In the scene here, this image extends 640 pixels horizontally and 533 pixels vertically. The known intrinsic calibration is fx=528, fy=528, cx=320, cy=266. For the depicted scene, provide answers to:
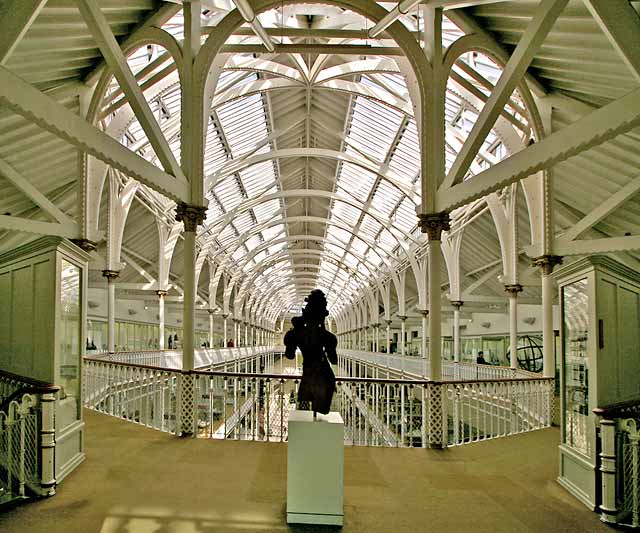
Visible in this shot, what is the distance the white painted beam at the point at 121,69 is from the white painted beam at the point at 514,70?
4781 millimetres

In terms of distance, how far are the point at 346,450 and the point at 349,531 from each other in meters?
3.07

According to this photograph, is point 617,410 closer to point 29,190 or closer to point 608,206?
point 608,206

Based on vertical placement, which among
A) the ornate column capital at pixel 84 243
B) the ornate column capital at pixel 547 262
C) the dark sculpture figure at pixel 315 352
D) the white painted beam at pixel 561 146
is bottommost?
the dark sculpture figure at pixel 315 352

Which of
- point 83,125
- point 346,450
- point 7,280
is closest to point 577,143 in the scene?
point 346,450

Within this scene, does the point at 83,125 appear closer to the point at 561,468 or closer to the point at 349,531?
the point at 349,531

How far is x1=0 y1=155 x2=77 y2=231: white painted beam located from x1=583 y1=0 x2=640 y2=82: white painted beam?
991 centimetres

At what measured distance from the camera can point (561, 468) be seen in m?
6.58

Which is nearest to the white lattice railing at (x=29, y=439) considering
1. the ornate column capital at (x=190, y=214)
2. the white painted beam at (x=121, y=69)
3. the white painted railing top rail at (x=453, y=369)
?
the white painted beam at (x=121, y=69)

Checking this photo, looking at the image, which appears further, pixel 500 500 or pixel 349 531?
pixel 500 500

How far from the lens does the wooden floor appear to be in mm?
4965

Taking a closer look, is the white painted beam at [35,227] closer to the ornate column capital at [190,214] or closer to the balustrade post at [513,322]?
the ornate column capital at [190,214]

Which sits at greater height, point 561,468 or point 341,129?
point 341,129

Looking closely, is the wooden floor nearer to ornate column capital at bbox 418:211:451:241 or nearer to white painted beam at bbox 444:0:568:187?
ornate column capital at bbox 418:211:451:241

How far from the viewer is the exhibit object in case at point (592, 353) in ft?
19.2
